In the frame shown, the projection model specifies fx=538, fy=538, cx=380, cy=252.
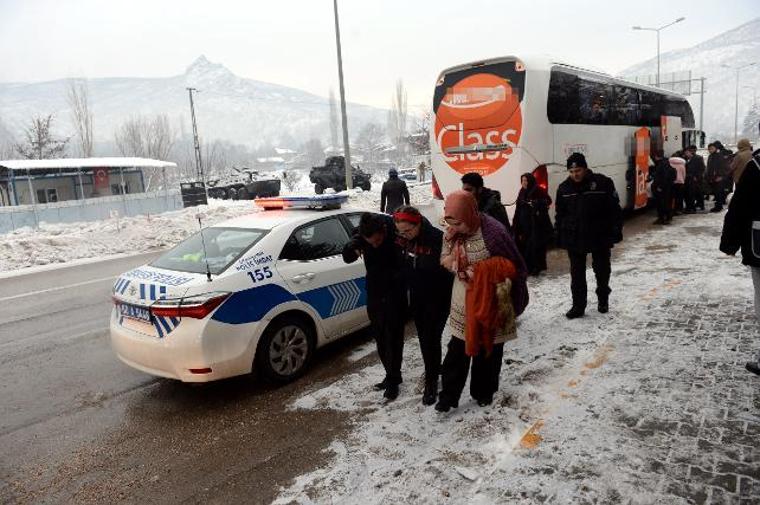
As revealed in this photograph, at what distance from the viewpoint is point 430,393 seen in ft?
14.1

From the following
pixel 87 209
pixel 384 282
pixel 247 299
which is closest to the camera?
pixel 384 282

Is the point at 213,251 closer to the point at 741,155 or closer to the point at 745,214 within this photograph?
the point at 745,214

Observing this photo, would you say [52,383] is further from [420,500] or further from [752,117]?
[752,117]

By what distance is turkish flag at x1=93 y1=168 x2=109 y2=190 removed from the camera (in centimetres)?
3116

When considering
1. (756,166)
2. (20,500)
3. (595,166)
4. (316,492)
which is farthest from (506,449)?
(595,166)

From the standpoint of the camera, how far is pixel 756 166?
12.7 feet

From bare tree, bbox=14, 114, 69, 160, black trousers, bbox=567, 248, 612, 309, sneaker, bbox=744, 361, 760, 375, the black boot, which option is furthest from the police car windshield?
bare tree, bbox=14, 114, 69, 160

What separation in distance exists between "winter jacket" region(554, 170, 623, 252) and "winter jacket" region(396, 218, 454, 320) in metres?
2.44

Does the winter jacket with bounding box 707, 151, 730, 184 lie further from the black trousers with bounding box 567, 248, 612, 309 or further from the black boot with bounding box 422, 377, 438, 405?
the black boot with bounding box 422, 377, 438, 405

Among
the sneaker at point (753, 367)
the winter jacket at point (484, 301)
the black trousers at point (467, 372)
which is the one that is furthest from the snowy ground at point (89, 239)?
the winter jacket at point (484, 301)

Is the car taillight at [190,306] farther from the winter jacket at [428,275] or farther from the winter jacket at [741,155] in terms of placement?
the winter jacket at [741,155]

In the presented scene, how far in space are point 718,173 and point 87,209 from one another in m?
23.1

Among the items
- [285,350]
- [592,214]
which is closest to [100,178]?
[285,350]

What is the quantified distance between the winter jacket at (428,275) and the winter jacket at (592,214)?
2445 mm
